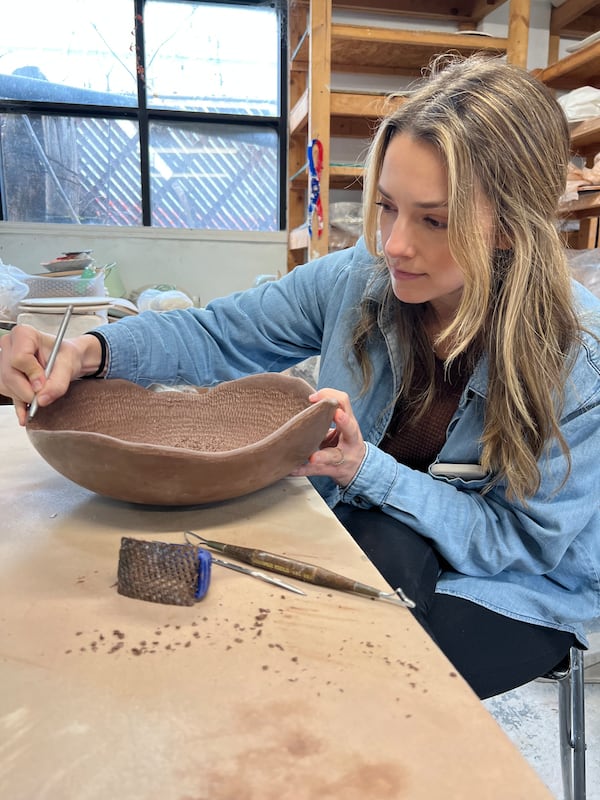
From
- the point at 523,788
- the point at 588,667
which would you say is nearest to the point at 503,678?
the point at 523,788

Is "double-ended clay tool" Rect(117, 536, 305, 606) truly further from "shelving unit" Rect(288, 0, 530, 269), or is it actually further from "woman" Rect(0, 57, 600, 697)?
"shelving unit" Rect(288, 0, 530, 269)

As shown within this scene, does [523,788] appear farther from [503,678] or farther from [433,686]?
[503,678]

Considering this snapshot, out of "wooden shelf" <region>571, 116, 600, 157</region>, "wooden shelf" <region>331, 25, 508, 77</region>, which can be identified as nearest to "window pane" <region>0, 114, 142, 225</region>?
"wooden shelf" <region>331, 25, 508, 77</region>

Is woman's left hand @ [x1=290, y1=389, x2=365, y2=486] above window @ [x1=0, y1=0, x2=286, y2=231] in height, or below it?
below

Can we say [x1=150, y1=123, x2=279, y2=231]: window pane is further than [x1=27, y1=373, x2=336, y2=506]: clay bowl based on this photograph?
Yes

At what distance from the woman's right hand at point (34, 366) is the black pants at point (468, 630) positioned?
1.39ft

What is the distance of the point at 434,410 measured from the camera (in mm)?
974

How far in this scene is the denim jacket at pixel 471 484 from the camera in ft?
2.63

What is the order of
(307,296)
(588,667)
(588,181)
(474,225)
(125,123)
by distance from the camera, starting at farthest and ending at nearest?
(125,123)
(588,181)
(588,667)
(307,296)
(474,225)

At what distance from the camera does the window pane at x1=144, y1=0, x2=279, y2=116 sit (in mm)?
3496

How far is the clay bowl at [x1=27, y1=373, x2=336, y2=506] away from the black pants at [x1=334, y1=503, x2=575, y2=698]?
0.62 feet

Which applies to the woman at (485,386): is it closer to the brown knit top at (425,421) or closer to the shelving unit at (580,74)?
the brown knit top at (425,421)

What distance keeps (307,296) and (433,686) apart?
808 mm

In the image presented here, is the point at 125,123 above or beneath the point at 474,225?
above
